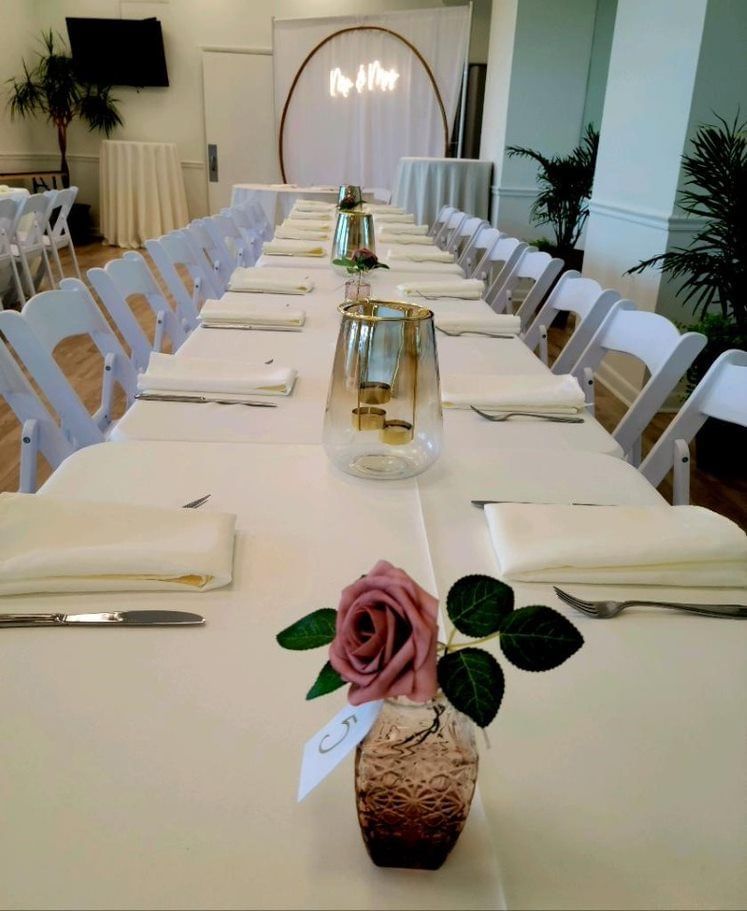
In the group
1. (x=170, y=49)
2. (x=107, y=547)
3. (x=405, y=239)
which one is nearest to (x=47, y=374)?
(x=107, y=547)

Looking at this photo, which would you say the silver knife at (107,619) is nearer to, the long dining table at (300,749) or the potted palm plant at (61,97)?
the long dining table at (300,749)

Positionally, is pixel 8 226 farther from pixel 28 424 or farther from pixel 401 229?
pixel 28 424

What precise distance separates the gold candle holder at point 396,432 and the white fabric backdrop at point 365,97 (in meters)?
8.09

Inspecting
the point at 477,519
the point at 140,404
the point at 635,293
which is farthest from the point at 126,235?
the point at 477,519

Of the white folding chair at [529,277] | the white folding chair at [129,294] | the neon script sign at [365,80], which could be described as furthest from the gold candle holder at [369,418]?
the neon script sign at [365,80]

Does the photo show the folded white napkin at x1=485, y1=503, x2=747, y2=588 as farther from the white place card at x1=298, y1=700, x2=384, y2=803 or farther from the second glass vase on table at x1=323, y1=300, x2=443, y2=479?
the white place card at x1=298, y1=700, x2=384, y2=803

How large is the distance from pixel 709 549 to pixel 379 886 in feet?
1.79

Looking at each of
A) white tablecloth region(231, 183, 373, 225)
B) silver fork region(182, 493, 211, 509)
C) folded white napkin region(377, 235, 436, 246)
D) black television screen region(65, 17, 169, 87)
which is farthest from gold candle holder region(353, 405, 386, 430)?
black television screen region(65, 17, 169, 87)

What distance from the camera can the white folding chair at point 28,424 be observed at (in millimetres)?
1523

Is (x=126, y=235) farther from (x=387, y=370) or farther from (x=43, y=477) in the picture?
(x=387, y=370)

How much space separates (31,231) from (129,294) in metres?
3.63

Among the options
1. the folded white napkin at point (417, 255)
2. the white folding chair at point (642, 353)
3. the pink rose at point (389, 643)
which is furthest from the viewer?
the folded white napkin at point (417, 255)

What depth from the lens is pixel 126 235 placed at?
28.4ft

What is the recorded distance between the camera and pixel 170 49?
865cm
